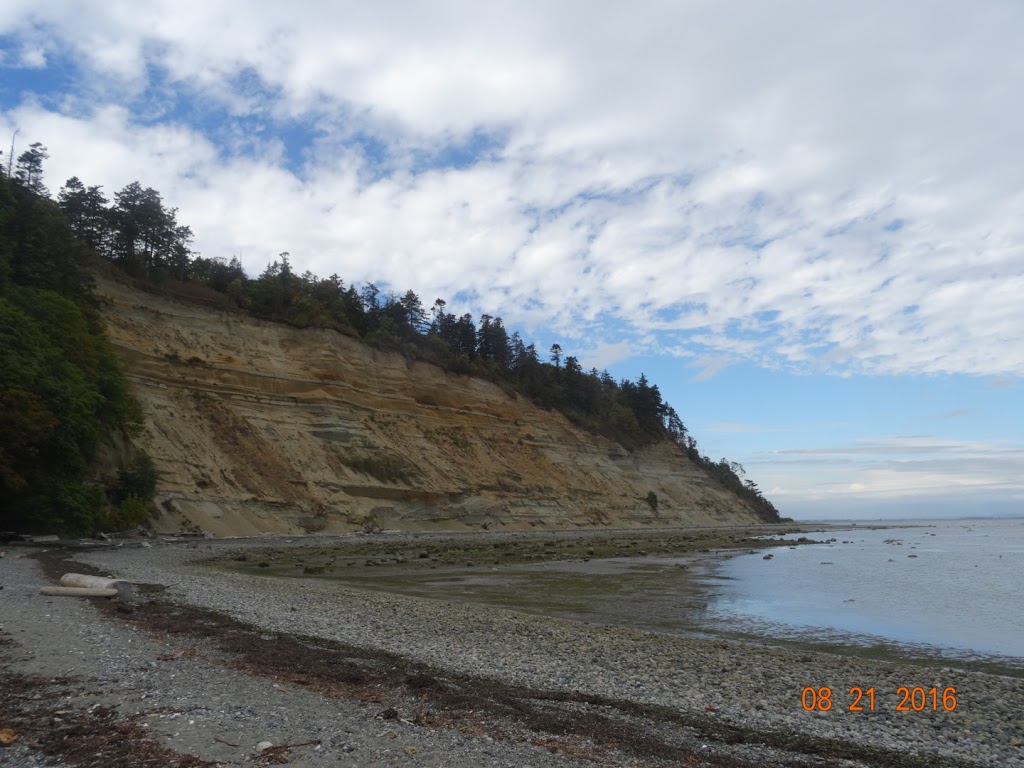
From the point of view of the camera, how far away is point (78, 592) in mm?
13336

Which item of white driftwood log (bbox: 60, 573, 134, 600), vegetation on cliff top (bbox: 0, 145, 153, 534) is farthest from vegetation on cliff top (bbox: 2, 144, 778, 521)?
white driftwood log (bbox: 60, 573, 134, 600)

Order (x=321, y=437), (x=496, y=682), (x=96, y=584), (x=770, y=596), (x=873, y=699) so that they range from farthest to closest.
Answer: (x=321, y=437) < (x=770, y=596) < (x=96, y=584) < (x=496, y=682) < (x=873, y=699)

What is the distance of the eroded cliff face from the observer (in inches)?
1543

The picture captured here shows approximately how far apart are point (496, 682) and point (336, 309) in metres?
53.1

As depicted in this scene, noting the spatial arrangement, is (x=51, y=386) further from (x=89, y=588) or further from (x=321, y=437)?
(x=321, y=437)

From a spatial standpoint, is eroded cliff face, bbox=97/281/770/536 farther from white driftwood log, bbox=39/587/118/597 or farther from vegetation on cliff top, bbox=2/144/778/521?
white driftwood log, bbox=39/587/118/597

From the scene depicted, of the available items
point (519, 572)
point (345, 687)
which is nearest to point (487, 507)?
point (519, 572)

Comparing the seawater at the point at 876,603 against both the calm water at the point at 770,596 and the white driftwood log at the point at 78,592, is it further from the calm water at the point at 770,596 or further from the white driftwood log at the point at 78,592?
the white driftwood log at the point at 78,592

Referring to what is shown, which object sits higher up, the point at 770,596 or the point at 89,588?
the point at 89,588

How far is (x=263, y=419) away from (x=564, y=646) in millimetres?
37999

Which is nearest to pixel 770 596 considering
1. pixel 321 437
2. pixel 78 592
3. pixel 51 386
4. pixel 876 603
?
pixel 876 603

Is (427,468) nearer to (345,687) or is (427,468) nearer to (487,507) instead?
(487,507)

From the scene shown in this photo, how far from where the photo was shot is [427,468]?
170ft

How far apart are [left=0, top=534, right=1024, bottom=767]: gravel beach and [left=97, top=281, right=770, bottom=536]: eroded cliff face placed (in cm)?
2532
